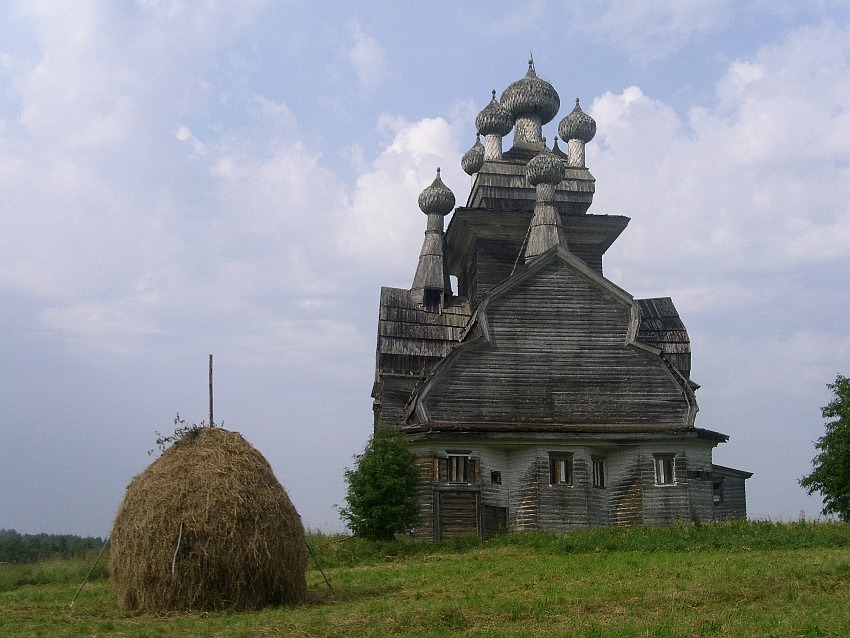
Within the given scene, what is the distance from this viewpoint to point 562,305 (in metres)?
30.2

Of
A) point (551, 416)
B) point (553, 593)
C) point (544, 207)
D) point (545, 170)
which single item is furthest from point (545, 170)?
point (553, 593)

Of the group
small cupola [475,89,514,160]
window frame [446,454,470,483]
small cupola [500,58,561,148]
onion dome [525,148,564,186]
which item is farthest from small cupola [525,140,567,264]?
window frame [446,454,470,483]

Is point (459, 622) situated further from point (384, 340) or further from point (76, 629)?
point (384, 340)

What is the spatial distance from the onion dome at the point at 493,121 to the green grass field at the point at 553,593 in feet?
63.4

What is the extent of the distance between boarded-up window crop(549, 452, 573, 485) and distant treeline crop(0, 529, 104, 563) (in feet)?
39.6

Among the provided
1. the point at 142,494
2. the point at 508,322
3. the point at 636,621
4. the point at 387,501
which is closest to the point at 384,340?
the point at 508,322

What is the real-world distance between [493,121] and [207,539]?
26905 millimetres

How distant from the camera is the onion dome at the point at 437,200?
127 feet

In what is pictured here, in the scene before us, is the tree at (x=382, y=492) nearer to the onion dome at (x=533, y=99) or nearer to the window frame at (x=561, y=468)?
the window frame at (x=561, y=468)

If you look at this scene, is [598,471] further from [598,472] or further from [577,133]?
[577,133]

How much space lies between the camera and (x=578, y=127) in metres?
40.1

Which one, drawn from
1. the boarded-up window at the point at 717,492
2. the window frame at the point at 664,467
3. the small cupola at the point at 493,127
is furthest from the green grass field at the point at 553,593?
the small cupola at the point at 493,127

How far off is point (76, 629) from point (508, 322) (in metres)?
18.1

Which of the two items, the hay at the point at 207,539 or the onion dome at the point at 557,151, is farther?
the onion dome at the point at 557,151
